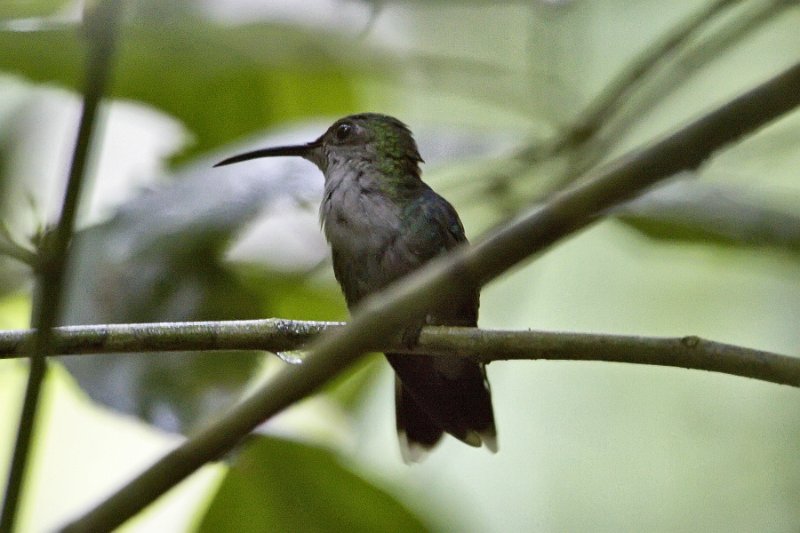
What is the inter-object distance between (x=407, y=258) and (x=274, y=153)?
1.56ft

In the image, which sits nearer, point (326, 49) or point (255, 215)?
point (255, 215)

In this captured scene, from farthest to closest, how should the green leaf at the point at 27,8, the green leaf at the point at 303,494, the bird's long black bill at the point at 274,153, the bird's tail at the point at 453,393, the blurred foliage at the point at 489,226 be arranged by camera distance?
the green leaf at the point at 27,8
the bird's long black bill at the point at 274,153
the bird's tail at the point at 453,393
the blurred foliage at the point at 489,226
the green leaf at the point at 303,494

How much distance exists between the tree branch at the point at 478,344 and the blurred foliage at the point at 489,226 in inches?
15.9

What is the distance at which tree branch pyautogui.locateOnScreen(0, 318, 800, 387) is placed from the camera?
1.14m

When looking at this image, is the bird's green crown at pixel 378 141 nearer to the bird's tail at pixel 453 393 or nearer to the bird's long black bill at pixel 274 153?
the bird's long black bill at pixel 274 153

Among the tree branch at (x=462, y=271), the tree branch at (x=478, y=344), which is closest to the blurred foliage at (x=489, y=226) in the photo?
the tree branch at (x=478, y=344)

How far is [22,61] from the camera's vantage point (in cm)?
225

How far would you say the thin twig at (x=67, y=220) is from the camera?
790 mm

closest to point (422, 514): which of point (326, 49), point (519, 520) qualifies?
point (326, 49)

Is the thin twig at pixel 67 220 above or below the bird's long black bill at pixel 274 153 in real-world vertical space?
above

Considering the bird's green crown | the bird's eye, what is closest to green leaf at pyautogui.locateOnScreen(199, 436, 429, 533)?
the bird's green crown

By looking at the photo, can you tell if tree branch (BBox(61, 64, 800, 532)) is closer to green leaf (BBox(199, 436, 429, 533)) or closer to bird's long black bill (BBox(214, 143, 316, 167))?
green leaf (BBox(199, 436, 429, 533))

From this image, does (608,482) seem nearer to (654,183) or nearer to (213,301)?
(213,301)

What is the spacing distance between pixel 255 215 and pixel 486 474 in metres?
2.57
